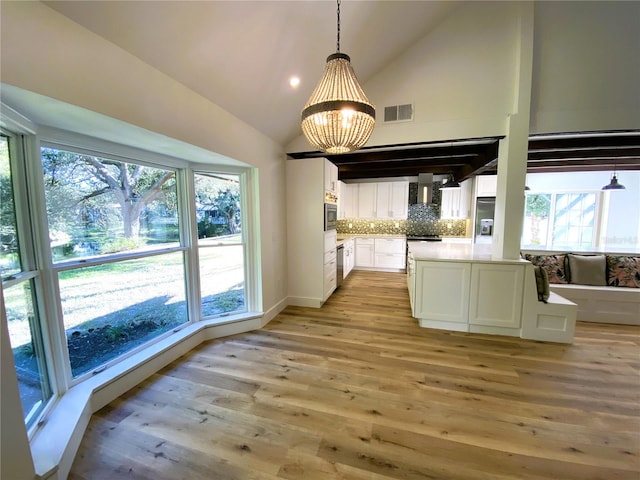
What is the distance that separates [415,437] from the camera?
163 centimetres

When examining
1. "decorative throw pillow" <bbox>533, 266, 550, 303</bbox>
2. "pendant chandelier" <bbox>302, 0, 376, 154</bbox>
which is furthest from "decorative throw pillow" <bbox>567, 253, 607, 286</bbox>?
Answer: "pendant chandelier" <bbox>302, 0, 376, 154</bbox>

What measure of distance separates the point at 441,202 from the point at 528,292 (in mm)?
3755

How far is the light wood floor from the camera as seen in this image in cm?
145

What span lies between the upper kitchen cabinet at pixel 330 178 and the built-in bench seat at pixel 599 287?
351 centimetres

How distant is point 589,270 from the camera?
144 inches

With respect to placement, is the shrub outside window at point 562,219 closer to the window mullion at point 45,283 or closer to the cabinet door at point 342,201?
the cabinet door at point 342,201

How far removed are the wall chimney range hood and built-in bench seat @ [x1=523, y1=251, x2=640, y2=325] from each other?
245 cm

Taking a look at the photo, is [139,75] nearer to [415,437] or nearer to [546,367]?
[415,437]

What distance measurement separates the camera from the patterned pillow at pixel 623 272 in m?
3.53

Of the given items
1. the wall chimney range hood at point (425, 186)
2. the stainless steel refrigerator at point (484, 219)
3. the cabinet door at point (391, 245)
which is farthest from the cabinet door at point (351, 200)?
the stainless steel refrigerator at point (484, 219)

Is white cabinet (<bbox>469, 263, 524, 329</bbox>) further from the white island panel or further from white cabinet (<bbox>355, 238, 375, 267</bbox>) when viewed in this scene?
white cabinet (<bbox>355, 238, 375, 267</bbox>)

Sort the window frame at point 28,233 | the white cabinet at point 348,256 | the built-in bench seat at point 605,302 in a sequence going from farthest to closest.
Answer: the white cabinet at point 348,256 < the built-in bench seat at point 605,302 < the window frame at point 28,233

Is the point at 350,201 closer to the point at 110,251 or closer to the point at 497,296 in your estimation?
the point at 497,296

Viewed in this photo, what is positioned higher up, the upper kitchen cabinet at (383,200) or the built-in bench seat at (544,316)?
the upper kitchen cabinet at (383,200)
